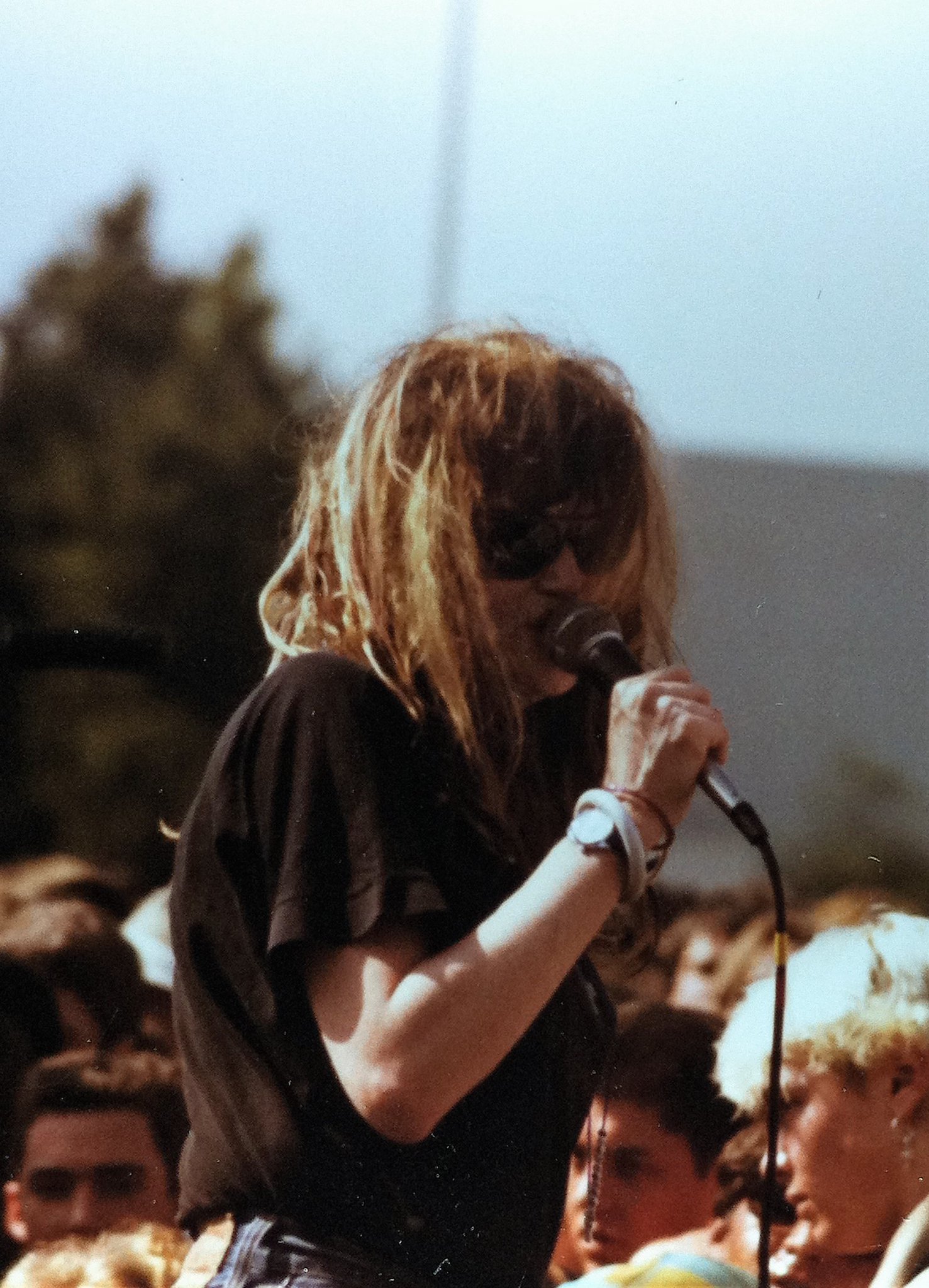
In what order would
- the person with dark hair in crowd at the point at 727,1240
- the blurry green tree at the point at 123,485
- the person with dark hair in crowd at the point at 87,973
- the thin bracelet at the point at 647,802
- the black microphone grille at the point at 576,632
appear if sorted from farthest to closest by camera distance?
1. the blurry green tree at the point at 123,485
2. the person with dark hair in crowd at the point at 87,973
3. the person with dark hair in crowd at the point at 727,1240
4. the black microphone grille at the point at 576,632
5. the thin bracelet at the point at 647,802

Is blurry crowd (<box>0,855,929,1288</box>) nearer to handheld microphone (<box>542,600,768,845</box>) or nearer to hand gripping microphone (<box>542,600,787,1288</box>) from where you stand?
hand gripping microphone (<box>542,600,787,1288</box>)

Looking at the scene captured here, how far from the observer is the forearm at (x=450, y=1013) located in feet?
3.31

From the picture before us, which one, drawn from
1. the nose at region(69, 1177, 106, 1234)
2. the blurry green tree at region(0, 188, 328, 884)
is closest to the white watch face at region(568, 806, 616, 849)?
the nose at region(69, 1177, 106, 1234)

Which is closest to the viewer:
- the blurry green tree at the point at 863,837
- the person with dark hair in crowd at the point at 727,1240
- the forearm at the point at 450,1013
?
the forearm at the point at 450,1013

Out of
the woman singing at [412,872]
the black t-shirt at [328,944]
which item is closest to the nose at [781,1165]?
the woman singing at [412,872]

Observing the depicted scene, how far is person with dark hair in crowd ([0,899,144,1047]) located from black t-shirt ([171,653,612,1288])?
1.15 meters

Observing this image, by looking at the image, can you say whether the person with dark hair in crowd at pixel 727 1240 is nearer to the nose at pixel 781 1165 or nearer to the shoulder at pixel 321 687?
the nose at pixel 781 1165

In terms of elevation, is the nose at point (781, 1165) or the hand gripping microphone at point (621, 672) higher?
Answer: the hand gripping microphone at point (621, 672)

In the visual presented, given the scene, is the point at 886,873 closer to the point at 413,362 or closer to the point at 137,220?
the point at 413,362

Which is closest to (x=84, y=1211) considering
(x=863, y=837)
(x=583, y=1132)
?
(x=583, y=1132)

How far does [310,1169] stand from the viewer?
1.08 meters

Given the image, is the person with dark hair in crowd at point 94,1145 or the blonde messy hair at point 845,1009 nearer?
the blonde messy hair at point 845,1009

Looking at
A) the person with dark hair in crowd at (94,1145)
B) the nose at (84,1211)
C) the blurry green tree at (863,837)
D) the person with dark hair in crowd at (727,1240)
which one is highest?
the blurry green tree at (863,837)

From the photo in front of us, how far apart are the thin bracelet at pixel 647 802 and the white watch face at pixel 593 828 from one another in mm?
23
